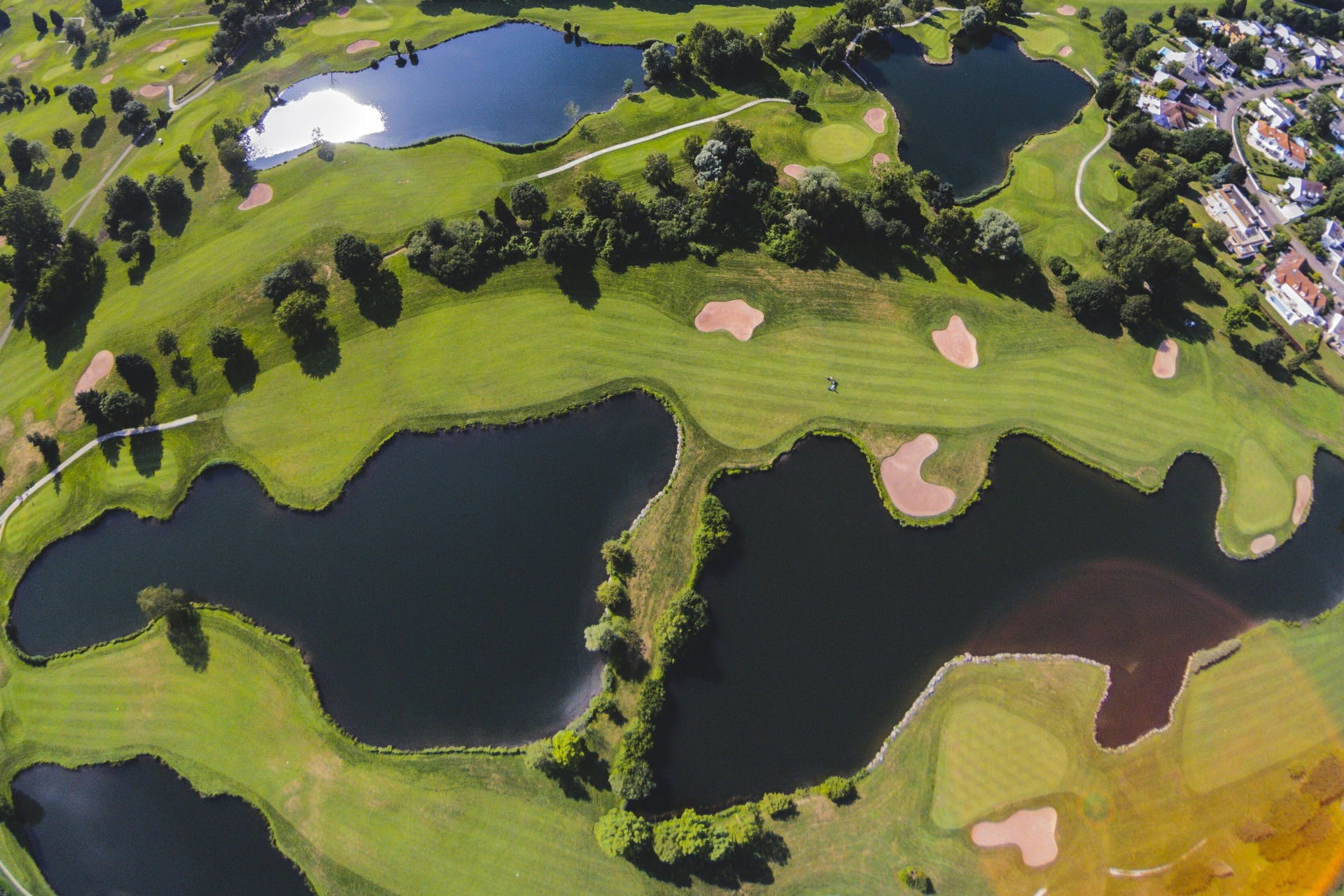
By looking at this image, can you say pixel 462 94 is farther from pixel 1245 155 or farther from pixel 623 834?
pixel 1245 155

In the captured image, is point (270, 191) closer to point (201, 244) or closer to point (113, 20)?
point (201, 244)

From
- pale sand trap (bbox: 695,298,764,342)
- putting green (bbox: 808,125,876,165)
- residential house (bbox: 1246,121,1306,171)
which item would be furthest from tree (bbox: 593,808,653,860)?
residential house (bbox: 1246,121,1306,171)

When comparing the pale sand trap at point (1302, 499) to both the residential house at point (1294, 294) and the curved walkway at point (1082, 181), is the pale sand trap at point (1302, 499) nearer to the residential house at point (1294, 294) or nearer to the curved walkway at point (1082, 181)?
the residential house at point (1294, 294)

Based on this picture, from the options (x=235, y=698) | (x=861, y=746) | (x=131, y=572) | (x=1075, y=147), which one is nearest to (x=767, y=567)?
(x=861, y=746)

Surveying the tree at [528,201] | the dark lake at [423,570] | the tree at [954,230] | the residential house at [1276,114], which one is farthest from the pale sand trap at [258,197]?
the residential house at [1276,114]

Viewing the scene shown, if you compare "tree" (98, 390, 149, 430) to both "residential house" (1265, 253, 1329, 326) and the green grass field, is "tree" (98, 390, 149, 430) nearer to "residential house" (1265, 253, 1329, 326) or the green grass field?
the green grass field

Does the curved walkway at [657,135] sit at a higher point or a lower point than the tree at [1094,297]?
higher

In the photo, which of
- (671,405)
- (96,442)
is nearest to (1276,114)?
(671,405)
